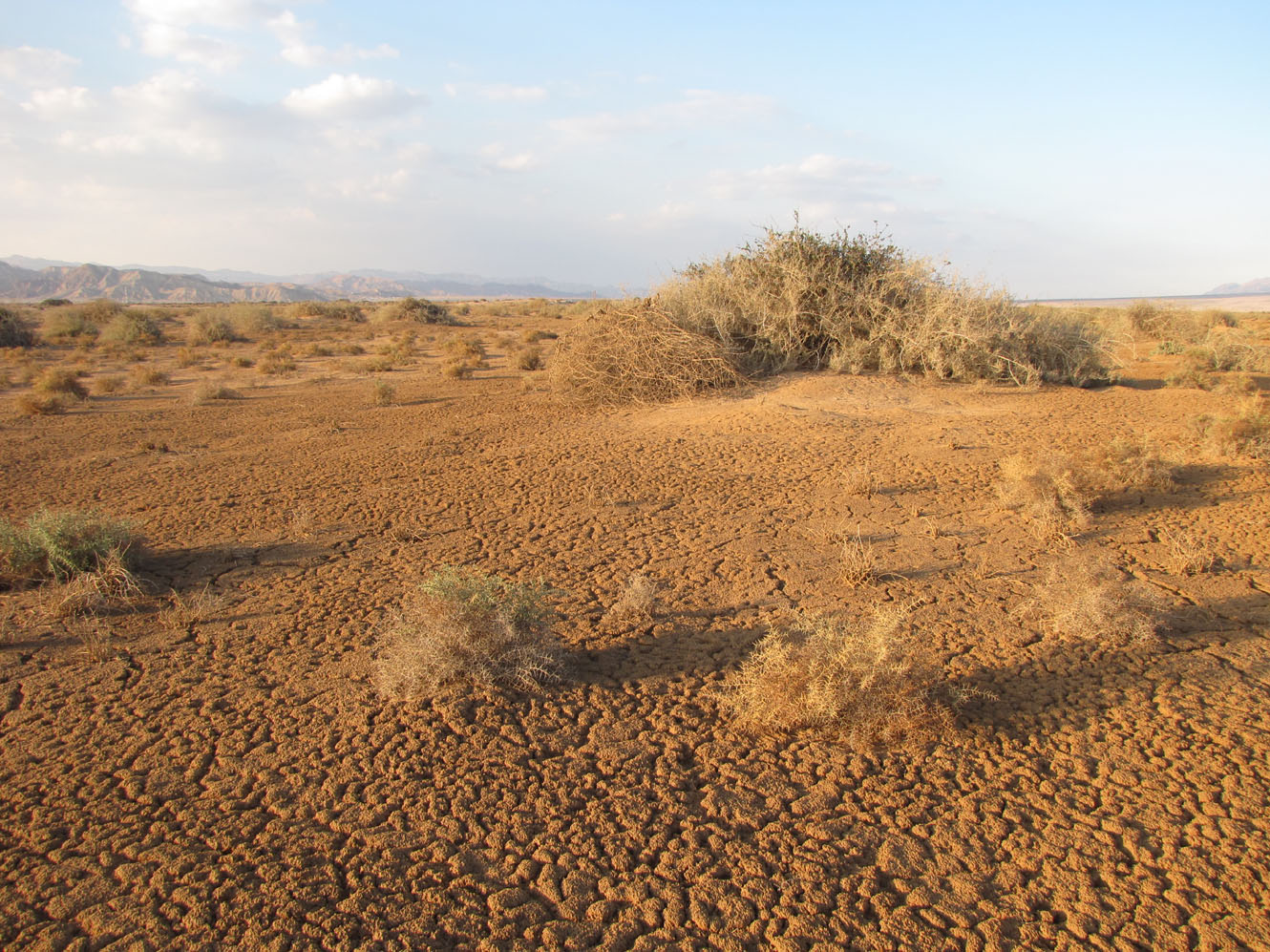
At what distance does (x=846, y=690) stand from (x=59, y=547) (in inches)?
226

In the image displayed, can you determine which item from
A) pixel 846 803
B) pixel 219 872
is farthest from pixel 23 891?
pixel 846 803

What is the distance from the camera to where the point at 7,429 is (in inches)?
434

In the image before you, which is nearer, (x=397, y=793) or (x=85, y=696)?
(x=397, y=793)

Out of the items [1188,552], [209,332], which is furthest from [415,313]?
[1188,552]

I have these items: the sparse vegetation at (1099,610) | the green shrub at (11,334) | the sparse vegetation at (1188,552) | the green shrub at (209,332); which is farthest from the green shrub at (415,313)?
the sparse vegetation at (1099,610)

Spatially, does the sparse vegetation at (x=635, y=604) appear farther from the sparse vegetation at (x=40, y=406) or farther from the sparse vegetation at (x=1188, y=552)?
the sparse vegetation at (x=40, y=406)

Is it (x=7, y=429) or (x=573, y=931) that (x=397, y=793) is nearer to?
(x=573, y=931)

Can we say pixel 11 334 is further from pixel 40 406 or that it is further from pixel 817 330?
pixel 817 330

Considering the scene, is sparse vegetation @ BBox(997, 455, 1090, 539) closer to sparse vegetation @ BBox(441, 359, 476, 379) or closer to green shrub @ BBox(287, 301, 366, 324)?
sparse vegetation @ BBox(441, 359, 476, 379)

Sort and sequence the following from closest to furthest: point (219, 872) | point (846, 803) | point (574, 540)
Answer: point (219, 872)
point (846, 803)
point (574, 540)

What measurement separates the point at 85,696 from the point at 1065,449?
9.36 m

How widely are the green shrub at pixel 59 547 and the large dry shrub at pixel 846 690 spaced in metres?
4.84

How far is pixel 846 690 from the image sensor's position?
362 centimetres

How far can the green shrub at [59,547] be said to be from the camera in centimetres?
528
